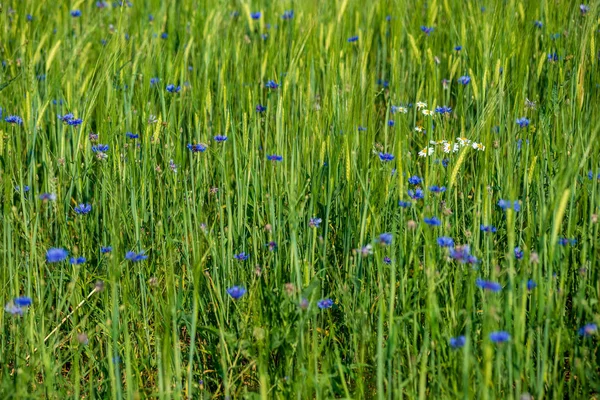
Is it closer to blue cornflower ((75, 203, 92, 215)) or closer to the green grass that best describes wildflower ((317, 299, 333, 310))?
the green grass

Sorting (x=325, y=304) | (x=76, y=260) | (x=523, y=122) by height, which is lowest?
(x=325, y=304)

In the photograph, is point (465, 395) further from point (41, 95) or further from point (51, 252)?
point (41, 95)

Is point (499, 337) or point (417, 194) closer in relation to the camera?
point (499, 337)

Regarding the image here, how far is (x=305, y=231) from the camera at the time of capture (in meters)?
2.15

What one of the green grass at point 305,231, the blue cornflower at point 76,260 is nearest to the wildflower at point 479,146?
the green grass at point 305,231

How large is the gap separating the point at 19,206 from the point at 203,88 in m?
0.88

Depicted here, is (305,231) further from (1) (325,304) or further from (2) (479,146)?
(2) (479,146)

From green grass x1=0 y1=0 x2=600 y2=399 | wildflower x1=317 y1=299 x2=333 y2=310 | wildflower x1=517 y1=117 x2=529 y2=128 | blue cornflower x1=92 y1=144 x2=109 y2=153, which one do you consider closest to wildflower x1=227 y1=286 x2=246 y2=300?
green grass x1=0 y1=0 x2=600 y2=399

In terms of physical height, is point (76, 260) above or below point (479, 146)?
below

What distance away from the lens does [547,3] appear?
10.1 feet

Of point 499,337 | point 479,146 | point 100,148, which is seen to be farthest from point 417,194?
point 100,148

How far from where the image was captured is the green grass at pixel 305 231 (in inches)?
65.0

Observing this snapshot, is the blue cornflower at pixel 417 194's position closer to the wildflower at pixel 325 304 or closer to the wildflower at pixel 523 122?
the wildflower at pixel 325 304

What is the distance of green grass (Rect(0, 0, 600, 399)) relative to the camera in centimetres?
165
